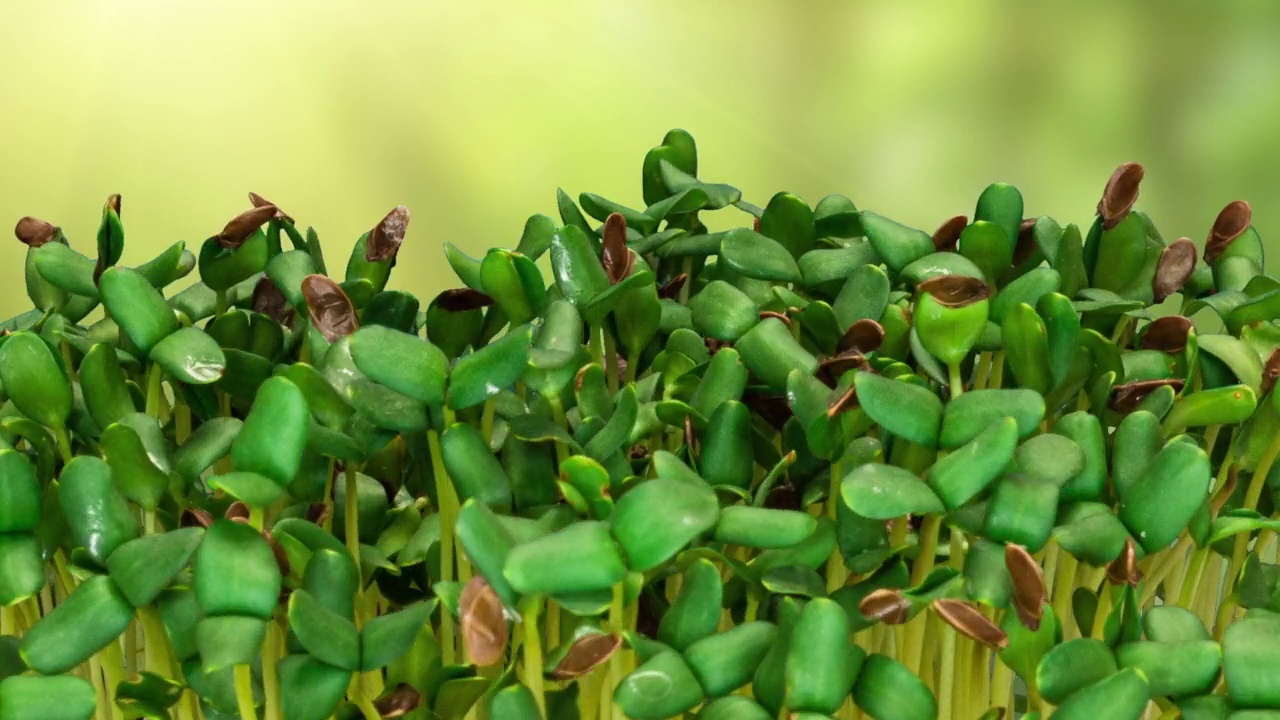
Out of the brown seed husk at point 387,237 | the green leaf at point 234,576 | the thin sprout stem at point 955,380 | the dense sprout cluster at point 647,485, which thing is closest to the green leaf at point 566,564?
the dense sprout cluster at point 647,485

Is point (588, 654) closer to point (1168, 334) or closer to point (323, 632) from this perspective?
point (323, 632)

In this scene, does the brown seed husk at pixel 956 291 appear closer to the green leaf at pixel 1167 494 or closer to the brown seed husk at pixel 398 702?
the green leaf at pixel 1167 494

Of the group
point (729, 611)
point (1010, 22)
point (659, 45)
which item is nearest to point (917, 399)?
point (729, 611)

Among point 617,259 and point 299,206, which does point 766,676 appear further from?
point 299,206

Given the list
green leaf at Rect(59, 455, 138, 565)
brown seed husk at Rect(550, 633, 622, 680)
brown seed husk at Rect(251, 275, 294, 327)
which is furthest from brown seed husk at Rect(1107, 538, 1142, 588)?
brown seed husk at Rect(251, 275, 294, 327)

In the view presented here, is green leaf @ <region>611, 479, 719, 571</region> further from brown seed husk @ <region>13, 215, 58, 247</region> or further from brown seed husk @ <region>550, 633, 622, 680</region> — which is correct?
brown seed husk @ <region>13, 215, 58, 247</region>

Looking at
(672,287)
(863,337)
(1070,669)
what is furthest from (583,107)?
(1070,669)
